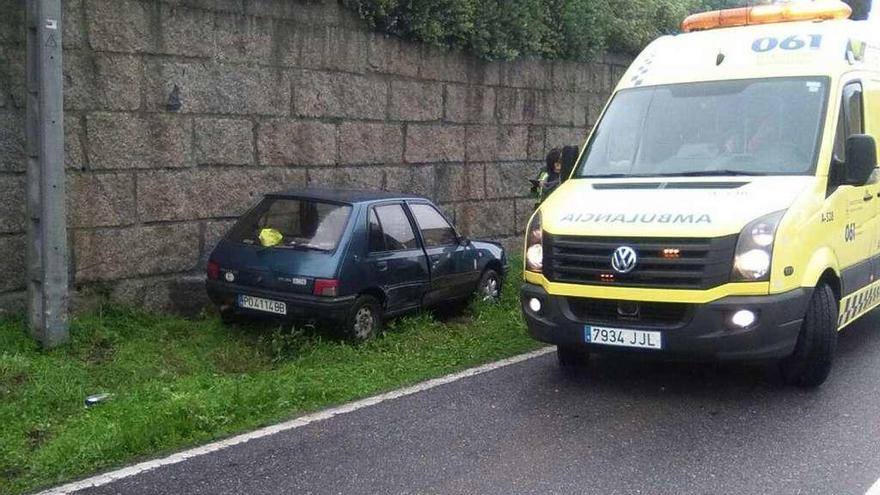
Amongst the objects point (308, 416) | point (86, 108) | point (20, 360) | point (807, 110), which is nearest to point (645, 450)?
point (308, 416)

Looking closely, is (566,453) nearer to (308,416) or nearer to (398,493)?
(398,493)

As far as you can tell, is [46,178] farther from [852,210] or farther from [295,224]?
[852,210]

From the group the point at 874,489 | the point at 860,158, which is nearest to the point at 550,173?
the point at 860,158

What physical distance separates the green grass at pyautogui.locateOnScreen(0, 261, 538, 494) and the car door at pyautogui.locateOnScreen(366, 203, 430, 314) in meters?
0.31

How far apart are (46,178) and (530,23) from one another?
24.7 feet

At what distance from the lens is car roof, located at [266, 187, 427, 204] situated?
8.56 metres

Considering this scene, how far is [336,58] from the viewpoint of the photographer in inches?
411

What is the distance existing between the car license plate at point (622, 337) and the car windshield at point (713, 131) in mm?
1462

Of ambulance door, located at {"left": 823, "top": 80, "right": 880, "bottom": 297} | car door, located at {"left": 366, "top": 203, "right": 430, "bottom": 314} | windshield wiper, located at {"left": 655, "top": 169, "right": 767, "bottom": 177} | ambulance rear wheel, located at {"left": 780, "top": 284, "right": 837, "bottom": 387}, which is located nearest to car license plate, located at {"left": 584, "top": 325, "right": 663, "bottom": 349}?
ambulance rear wheel, located at {"left": 780, "top": 284, "right": 837, "bottom": 387}

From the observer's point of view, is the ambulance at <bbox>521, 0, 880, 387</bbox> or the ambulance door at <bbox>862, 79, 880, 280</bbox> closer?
the ambulance at <bbox>521, 0, 880, 387</bbox>

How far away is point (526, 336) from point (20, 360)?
172 inches

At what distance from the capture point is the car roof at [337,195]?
856cm

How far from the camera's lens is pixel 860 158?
6914mm

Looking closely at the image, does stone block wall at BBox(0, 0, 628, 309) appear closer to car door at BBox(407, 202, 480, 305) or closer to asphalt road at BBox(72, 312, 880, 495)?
car door at BBox(407, 202, 480, 305)
